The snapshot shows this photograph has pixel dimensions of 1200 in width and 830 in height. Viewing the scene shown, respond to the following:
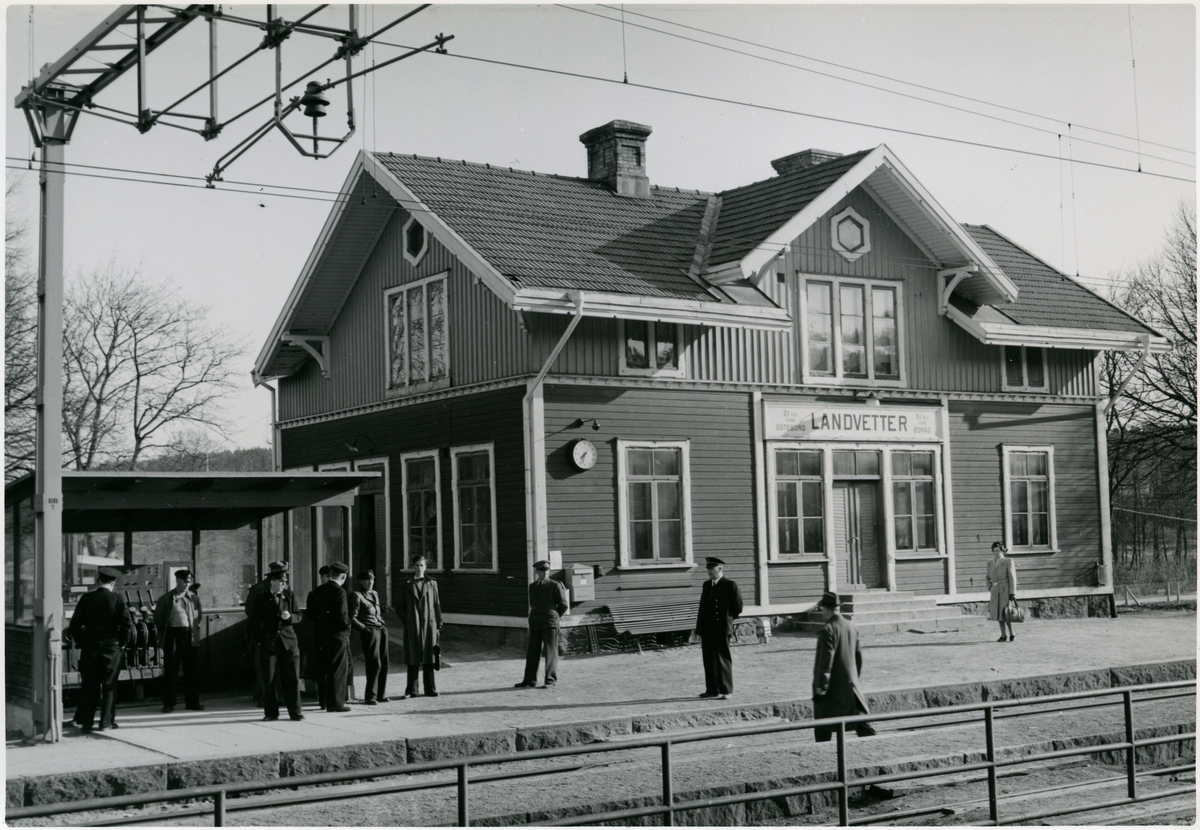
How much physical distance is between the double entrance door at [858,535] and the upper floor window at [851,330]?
2.00 m

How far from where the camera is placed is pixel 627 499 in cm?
2119

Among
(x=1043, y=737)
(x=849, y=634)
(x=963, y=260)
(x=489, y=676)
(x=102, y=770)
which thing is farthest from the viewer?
(x=963, y=260)

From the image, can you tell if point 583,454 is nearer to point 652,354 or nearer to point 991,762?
point 652,354

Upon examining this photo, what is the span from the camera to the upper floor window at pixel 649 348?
21297 mm

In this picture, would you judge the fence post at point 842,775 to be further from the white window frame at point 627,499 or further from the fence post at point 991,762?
the white window frame at point 627,499

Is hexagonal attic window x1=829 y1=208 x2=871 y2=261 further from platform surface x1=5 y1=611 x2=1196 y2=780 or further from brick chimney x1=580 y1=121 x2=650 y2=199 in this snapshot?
platform surface x1=5 y1=611 x2=1196 y2=780

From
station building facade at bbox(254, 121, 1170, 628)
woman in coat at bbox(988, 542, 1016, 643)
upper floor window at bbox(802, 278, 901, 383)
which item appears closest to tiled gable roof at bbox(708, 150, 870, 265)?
A: station building facade at bbox(254, 121, 1170, 628)

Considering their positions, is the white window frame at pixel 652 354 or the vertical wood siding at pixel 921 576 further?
the vertical wood siding at pixel 921 576

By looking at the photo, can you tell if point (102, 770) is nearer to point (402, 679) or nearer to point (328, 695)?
point (328, 695)

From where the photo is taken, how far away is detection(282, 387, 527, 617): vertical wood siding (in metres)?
20.6

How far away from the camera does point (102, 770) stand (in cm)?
1092

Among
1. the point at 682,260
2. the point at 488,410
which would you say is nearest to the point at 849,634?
the point at 488,410

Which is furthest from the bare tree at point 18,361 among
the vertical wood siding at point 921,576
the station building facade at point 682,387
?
the vertical wood siding at point 921,576

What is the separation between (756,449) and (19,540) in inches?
477
